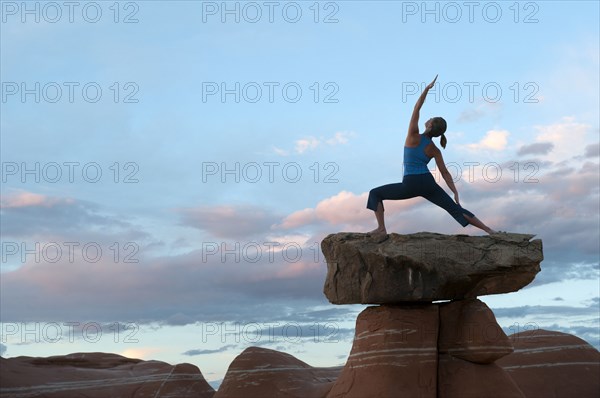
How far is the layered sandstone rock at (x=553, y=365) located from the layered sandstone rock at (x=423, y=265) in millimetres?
8114

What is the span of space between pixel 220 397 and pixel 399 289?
27.0 ft

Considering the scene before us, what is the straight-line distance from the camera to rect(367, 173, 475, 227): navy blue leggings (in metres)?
14.1

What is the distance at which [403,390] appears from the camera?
13.8 m

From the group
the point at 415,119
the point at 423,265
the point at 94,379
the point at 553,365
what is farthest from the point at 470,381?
the point at 94,379

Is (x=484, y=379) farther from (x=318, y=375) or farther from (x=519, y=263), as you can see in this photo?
(x=318, y=375)

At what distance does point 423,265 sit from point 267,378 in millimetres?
7939

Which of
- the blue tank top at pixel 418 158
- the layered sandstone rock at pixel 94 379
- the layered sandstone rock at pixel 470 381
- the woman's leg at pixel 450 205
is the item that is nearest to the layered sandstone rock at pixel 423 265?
the woman's leg at pixel 450 205

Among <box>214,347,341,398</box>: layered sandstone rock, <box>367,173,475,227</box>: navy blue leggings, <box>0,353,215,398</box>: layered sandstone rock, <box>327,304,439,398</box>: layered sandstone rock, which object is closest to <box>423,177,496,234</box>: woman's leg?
<box>367,173,475,227</box>: navy blue leggings

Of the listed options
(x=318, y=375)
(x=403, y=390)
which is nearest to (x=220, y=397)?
(x=318, y=375)

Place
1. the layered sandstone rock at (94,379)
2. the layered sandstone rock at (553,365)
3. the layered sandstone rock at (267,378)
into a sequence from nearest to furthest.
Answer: the layered sandstone rock at (267,378) → the layered sandstone rock at (553,365) → the layered sandstone rock at (94,379)

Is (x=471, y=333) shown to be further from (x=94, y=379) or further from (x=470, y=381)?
(x=94, y=379)

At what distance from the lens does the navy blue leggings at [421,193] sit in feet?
46.4

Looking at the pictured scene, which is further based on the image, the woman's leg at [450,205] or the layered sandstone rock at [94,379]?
the layered sandstone rock at [94,379]

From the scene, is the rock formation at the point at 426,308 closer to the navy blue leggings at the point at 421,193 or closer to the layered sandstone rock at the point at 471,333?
the layered sandstone rock at the point at 471,333
